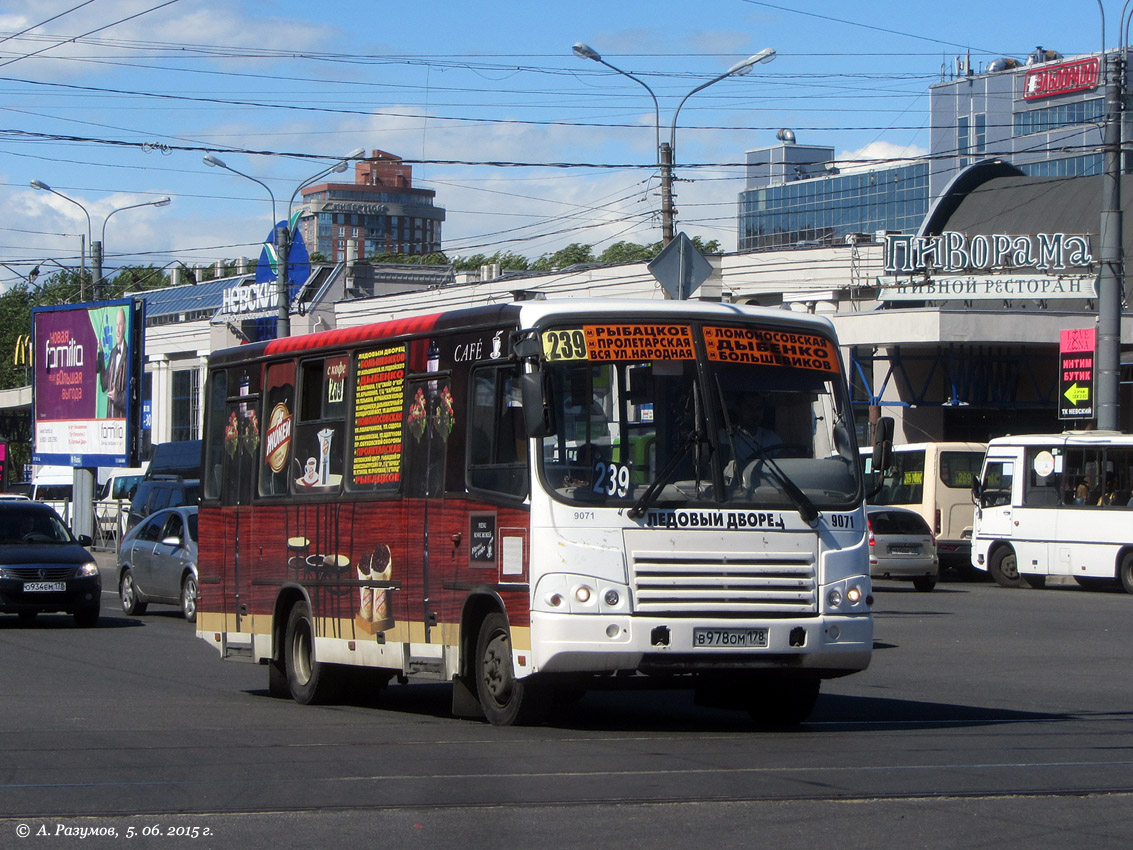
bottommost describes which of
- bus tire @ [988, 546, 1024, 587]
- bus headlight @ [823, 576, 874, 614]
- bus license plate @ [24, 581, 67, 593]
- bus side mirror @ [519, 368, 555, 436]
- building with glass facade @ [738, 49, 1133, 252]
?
bus tire @ [988, 546, 1024, 587]

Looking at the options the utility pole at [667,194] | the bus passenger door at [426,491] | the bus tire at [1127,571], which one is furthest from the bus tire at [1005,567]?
the bus passenger door at [426,491]

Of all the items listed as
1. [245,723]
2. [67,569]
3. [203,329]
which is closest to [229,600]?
[245,723]

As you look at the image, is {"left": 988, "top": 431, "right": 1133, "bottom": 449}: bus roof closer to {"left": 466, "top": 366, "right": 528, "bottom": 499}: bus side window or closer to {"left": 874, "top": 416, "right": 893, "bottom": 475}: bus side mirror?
{"left": 874, "top": 416, "right": 893, "bottom": 475}: bus side mirror

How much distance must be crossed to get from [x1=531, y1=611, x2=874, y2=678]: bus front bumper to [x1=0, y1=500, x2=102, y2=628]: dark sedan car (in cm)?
1282

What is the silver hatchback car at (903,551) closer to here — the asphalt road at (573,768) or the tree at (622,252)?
the asphalt road at (573,768)

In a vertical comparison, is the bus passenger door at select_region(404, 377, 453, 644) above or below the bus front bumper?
above

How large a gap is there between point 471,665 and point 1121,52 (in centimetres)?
2614

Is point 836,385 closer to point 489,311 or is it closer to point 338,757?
point 489,311

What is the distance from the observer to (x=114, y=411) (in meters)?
42.6

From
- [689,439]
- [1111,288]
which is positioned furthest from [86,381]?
[689,439]

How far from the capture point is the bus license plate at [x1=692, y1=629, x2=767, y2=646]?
33.1ft

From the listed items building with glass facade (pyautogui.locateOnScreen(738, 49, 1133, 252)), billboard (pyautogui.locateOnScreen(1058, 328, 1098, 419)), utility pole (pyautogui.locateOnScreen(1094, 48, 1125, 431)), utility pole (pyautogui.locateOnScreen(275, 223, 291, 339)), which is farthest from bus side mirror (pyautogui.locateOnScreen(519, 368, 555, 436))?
building with glass facade (pyautogui.locateOnScreen(738, 49, 1133, 252))

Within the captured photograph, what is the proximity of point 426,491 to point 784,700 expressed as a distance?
2.81 meters

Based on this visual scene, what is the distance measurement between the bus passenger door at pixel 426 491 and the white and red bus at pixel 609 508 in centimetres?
2
